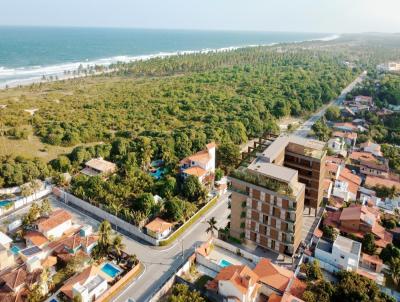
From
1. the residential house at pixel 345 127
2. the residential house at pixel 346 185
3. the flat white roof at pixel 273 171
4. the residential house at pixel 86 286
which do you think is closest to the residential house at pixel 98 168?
the residential house at pixel 86 286

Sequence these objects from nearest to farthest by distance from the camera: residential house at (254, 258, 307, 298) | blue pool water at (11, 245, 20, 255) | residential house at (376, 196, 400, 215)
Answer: residential house at (254, 258, 307, 298) < blue pool water at (11, 245, 20, 255) < residential house at (376, 196, 400, 215)

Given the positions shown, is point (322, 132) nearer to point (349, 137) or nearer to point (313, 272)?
point (349, 137)

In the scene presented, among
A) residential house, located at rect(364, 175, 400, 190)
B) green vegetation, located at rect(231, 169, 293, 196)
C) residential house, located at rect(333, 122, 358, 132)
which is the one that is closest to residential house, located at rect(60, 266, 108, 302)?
green vegetation, located at rect(231, 169, 293, 196)

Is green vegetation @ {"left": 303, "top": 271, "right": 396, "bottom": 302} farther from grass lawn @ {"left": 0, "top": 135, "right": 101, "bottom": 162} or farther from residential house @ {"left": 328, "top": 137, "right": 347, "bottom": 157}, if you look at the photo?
grass lawn @ {"left": 0, "top": 135, "right": 101, "bottom": 162}

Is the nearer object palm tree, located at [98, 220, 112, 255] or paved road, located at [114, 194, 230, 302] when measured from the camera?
paved road, located at [114, 194, 230, 302]

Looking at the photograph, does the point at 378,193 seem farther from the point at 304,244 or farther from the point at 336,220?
the point at 304,244

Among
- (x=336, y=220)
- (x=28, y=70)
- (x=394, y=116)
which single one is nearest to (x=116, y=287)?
(x=336, y=220)

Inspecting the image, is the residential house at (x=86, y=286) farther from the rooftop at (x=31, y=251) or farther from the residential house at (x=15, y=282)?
the rooftop at (x=31, y=251)
